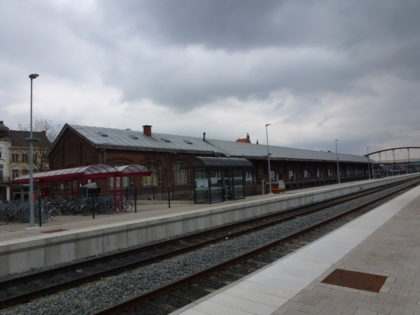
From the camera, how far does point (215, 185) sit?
21.0 m

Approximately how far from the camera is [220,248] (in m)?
9.59

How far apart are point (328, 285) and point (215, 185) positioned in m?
15.8

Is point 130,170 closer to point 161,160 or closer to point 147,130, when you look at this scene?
point 161,160

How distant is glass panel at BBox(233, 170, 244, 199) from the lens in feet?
74.8

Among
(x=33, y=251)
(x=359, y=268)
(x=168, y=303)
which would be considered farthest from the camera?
(x=33, y=251)

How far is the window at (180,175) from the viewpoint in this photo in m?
31.4

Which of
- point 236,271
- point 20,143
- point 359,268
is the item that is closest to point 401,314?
point 359,268

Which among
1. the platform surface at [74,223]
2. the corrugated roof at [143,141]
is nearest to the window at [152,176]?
the corrugated roof at [143,141]

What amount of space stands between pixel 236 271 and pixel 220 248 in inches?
96.0

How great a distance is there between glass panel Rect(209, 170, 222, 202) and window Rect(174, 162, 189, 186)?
10577mm

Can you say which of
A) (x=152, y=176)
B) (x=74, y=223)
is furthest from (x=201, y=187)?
(x=152, y=176)

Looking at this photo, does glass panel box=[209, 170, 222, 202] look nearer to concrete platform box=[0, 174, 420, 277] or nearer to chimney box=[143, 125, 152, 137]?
concrete platform box=[0, 174, 420, 277]

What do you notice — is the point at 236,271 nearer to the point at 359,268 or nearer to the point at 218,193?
the point at 359,268

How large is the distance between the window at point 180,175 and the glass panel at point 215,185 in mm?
10577
